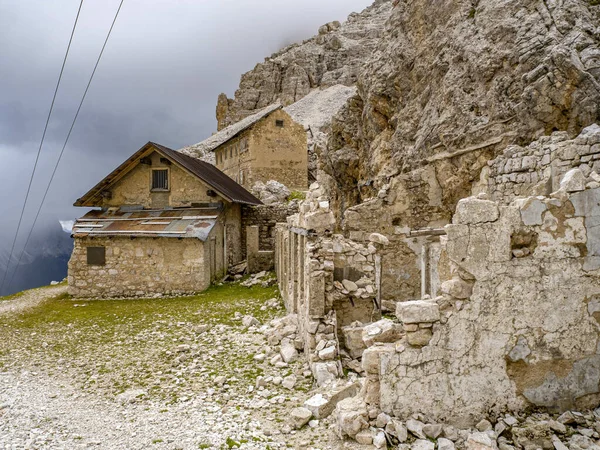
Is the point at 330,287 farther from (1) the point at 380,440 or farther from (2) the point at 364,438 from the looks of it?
(1) the point at 380,440

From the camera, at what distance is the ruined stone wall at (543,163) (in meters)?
8.08

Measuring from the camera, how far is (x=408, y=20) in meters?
19.3

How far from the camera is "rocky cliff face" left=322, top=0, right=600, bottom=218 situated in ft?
38.4

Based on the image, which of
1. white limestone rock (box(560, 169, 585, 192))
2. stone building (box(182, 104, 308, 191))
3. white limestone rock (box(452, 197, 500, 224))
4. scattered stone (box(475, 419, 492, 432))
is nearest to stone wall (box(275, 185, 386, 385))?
scattered stone (box(475, 419, 492, 432))

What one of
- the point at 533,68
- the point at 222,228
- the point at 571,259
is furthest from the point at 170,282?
the point at 533,68

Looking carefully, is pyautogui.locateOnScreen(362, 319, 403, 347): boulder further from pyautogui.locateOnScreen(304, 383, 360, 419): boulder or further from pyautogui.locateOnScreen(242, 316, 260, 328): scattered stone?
pyautogui.locateOnScreen(242, 316, 260, 328): scattered stone

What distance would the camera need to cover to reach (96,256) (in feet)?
53.8

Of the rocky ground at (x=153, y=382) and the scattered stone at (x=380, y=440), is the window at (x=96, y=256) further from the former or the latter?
the scattered stone at (x=380, y=440)

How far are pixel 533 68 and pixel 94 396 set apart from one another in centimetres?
1528

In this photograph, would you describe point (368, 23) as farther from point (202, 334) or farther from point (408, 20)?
point (202, 334)

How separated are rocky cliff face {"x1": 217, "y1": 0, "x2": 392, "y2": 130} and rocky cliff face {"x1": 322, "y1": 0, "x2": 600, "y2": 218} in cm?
7065

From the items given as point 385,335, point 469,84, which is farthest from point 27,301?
point 469,84

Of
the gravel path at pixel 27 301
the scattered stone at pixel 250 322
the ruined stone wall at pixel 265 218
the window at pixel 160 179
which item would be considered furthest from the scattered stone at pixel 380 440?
the ruined stone wall at pixel 265 218

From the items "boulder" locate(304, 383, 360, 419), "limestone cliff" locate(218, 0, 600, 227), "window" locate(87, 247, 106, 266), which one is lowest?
"boulder" locate(304, 383, 360, 419)
